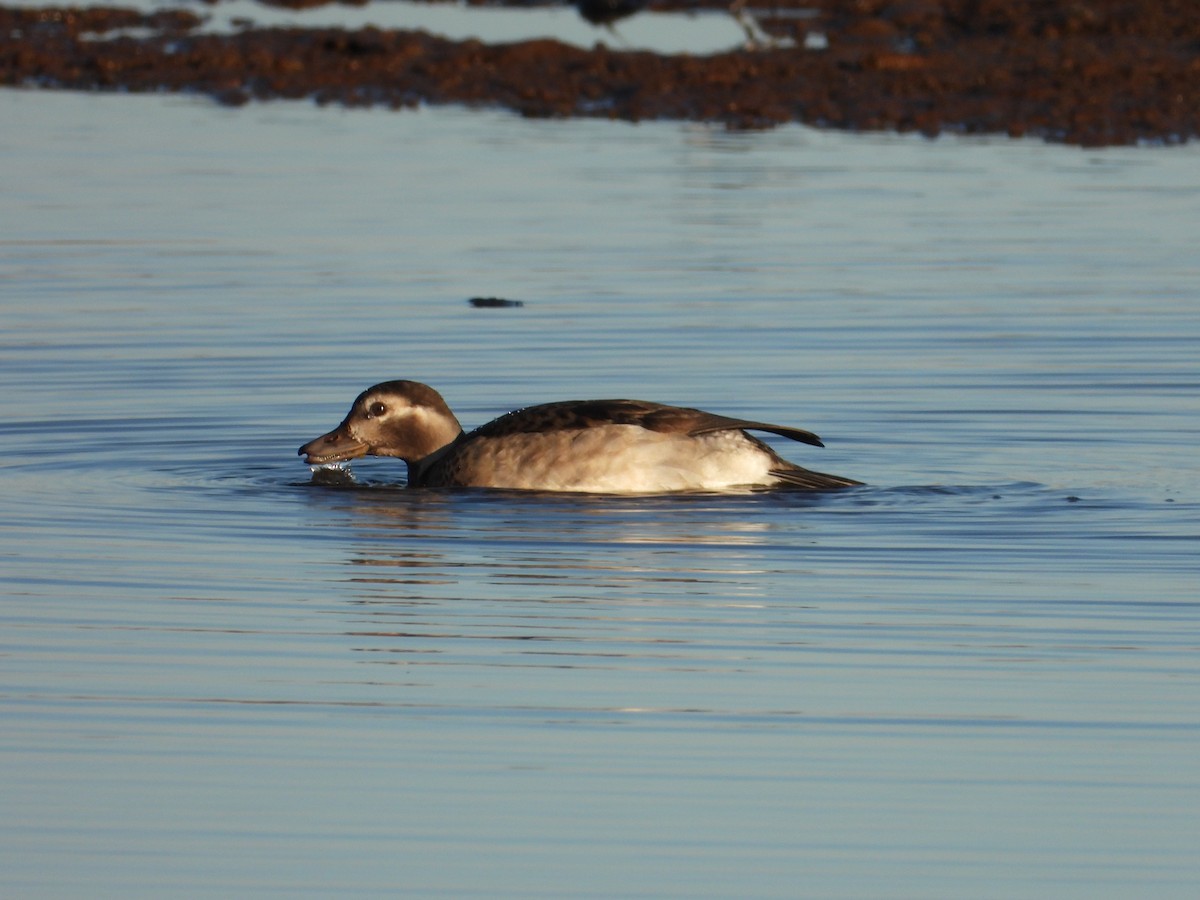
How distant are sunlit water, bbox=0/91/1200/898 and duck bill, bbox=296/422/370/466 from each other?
0.67 ft

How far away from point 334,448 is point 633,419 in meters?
1.49

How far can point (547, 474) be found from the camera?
452 inches

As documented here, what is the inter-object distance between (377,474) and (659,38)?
2248cm

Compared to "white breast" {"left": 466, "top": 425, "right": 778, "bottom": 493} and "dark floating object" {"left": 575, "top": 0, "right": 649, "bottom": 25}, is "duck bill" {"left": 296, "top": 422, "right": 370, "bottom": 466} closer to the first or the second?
"white breast" {"left": 466, "top": 425, "right": 778, "bottom": 493}

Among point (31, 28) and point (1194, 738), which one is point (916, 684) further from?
point (31, 28)

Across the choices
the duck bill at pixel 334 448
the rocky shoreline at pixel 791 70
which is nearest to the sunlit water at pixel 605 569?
the duck bill at pixel 334 448

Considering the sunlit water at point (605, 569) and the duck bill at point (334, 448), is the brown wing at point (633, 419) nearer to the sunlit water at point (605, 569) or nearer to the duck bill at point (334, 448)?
the sunlit water at point (605, 569)

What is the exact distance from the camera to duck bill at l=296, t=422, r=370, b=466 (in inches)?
465

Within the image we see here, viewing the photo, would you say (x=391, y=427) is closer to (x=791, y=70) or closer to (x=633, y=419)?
(x=633, y=419)

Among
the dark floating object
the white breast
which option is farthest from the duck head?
the dark floating object

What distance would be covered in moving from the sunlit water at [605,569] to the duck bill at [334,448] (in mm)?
204

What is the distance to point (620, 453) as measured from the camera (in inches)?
448

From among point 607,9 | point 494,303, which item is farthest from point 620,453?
point 607,9

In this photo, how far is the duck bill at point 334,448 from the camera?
11805 mm
